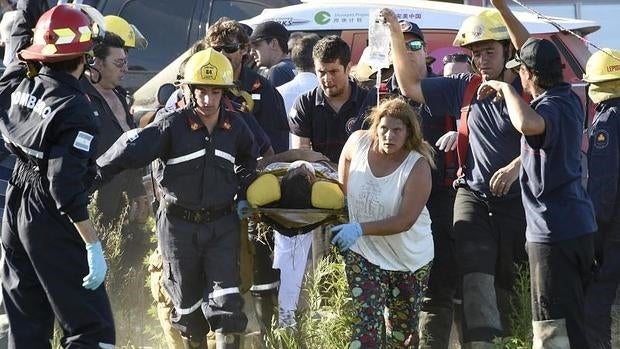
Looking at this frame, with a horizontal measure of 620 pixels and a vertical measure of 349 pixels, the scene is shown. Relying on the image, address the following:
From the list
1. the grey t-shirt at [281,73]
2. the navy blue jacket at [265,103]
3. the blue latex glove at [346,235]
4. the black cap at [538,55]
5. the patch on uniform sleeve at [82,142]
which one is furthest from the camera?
the grey t-shirt at [281,73]

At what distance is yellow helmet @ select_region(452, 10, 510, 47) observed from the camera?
292 inches

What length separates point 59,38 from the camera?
6438 mm

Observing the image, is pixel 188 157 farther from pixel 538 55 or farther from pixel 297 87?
pixel 538 55

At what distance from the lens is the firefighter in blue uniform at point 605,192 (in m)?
7.77

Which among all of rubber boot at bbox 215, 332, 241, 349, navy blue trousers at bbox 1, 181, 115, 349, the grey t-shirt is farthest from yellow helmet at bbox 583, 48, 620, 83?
navy blue trousers at bbox 1, 181, 115, 349

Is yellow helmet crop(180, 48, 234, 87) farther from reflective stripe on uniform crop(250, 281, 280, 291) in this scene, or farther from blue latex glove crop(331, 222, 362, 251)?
reflective stripe on uniform crop(250, 281, 280, 291)

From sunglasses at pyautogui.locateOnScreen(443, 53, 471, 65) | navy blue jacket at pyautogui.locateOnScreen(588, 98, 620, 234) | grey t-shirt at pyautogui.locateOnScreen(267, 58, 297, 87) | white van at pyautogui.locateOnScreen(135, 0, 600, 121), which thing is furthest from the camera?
white van at pyautogui.locateOnScreen(135, 0, 600, 121)

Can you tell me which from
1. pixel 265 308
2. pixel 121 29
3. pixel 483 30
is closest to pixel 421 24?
pixel 121 29

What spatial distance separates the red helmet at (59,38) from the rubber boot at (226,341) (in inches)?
73.5

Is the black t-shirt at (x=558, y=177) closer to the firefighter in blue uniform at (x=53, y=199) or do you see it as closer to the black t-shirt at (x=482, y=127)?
the black t-shirt at (x=482, y=127)

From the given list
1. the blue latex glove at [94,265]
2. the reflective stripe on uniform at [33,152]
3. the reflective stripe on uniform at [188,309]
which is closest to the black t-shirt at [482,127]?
the reflective stripe on uniform at [188,309]

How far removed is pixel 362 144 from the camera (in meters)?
7.29

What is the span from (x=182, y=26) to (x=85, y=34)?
233 inches

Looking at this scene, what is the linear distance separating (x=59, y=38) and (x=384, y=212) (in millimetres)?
1974
